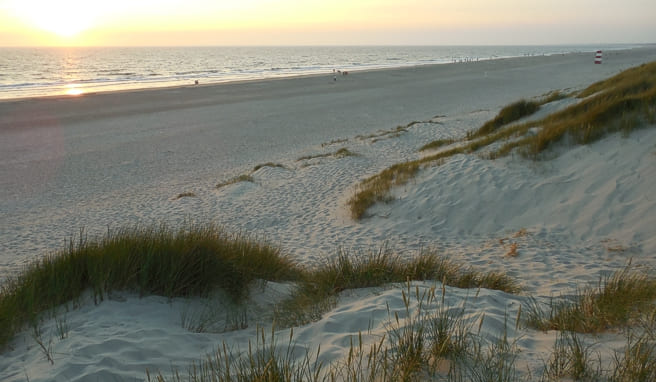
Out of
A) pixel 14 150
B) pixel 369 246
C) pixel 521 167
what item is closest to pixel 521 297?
pixel 369 246

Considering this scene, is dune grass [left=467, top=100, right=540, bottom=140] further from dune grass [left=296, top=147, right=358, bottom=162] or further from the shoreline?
dune grass [left=296, top=147, right=358, bottom=162]

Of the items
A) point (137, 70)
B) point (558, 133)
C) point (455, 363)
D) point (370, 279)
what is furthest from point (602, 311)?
point (137, 70)

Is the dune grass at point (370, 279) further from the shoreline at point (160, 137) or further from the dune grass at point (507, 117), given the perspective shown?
the dune grass at point (507, 117)

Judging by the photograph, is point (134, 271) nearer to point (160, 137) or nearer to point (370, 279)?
point (370, 279)

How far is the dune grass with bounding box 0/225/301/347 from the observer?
12.8 ft

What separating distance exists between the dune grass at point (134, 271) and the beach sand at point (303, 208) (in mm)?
184

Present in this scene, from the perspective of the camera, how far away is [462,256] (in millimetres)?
6199

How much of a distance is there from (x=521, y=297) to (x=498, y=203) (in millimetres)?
3928

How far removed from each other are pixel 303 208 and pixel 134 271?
17.8 feet

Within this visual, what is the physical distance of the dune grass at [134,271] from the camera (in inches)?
154

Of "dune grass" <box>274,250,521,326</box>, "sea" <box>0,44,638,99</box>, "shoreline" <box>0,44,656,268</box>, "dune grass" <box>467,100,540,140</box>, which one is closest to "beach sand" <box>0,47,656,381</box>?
"shoreline" <box>0,44,656,268</box>

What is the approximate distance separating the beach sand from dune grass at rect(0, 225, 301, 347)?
18cm

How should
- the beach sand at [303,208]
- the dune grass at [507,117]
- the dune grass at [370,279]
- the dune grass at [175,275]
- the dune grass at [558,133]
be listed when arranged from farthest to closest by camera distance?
the dune grass at [507,117], the dune grass at [558,133], the dune grass at [370,279], the dune grass at [175,275], the beach sand at [303,208]

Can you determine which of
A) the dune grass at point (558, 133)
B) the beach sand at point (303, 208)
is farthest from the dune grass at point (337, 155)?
the dune grass at point (558, 133)
